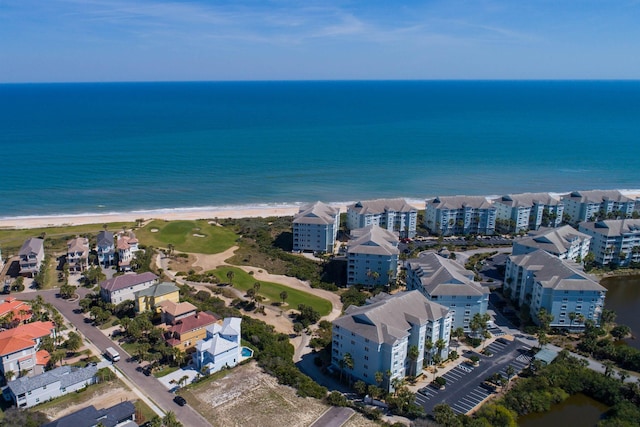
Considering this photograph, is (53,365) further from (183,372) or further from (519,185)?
(519,185)

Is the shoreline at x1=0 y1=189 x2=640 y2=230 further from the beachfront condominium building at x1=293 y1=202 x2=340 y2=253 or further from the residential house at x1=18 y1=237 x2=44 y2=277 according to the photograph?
the residential house at x1=18 y1=237 x2=44 y2=277

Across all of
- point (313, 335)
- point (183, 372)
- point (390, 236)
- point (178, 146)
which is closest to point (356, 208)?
point (390, 236)

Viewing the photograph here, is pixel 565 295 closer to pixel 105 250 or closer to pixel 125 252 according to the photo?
pixel 125 252

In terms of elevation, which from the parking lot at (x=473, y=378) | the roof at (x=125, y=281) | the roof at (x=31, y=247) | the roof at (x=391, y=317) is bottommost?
the parking lot at (x=473, y=378)

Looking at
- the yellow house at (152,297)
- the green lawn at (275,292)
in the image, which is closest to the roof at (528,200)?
the green lawn at (275,292)

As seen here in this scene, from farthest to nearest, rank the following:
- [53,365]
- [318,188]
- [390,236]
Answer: [318,188] < [390,236] < [53,365]

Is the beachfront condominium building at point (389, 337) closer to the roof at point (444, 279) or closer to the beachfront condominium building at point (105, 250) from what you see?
the roof at point (444, 279)
